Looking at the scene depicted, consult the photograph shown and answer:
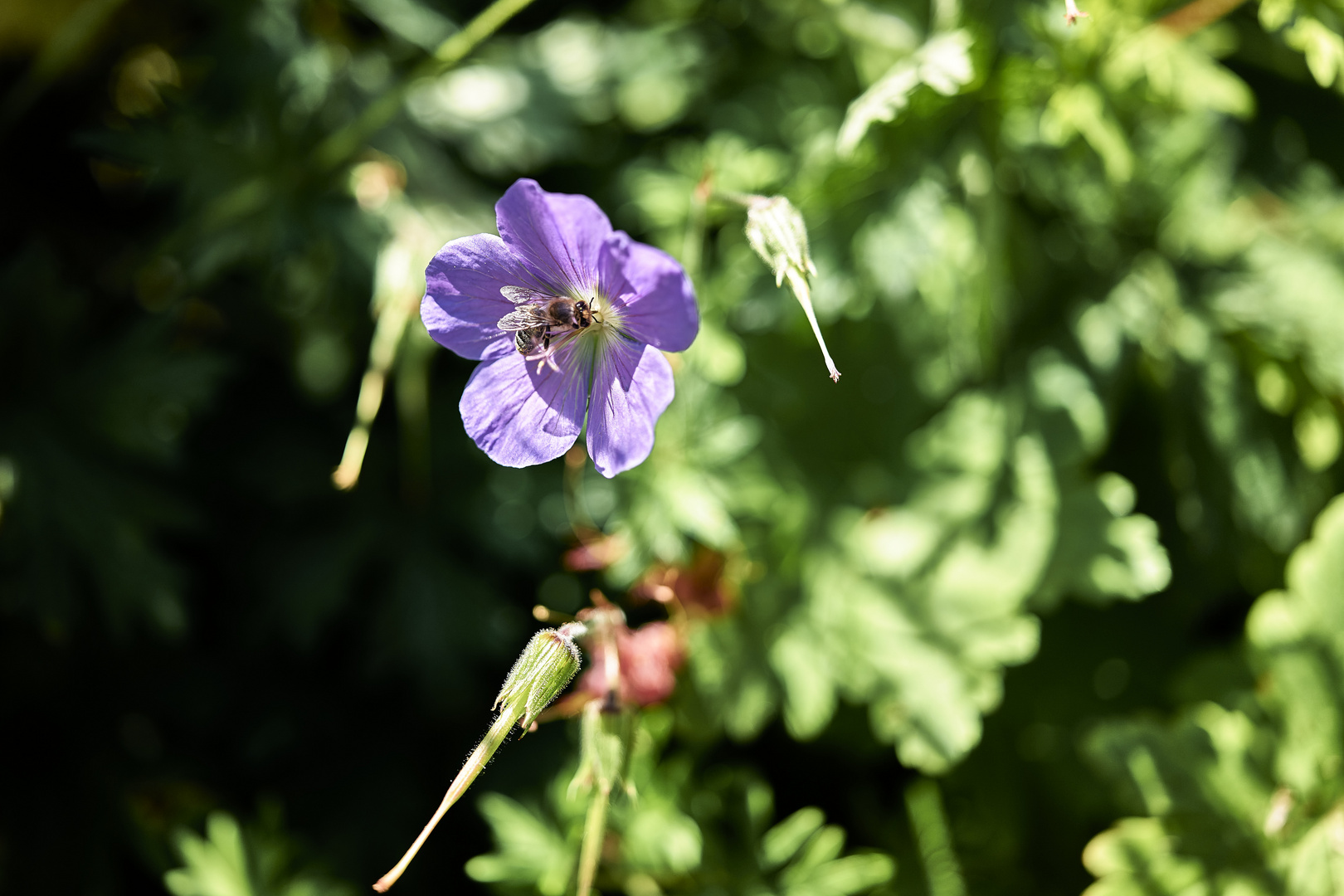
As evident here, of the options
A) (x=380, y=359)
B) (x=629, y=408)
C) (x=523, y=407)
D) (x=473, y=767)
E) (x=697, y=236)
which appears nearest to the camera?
(x=473, y=767)

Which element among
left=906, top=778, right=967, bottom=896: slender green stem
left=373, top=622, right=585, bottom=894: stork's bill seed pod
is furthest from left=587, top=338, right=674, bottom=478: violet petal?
left=906, top=778, right=967, bottom=896: slender green stem

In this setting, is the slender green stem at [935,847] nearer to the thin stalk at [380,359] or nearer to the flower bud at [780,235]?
the flower bud at [780,235]

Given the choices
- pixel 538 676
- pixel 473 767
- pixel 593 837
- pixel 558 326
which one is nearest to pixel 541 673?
pixel 538 676

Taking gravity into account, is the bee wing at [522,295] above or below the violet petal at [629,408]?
above

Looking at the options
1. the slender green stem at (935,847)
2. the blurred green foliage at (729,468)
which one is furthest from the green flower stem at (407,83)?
the slender green stem at (935,847)

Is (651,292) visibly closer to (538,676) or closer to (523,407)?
(523,407)

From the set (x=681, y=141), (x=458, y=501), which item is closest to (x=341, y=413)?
(x=458, y=501)

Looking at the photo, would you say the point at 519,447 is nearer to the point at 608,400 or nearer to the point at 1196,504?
the point at 608,400
